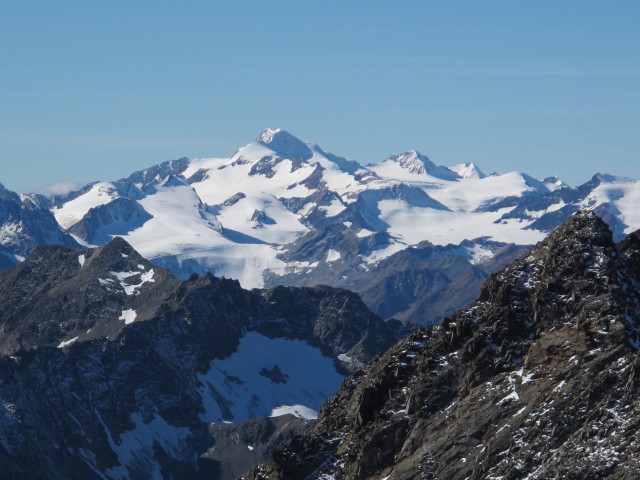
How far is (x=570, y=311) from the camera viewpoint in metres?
118

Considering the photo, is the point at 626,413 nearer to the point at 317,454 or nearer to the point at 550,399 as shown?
the point at 550,399

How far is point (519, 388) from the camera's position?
115m

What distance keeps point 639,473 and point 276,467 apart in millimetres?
41717

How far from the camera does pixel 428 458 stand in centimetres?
11619

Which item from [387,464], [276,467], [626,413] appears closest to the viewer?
[626,413]

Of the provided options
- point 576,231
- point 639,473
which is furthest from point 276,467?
point 639,473

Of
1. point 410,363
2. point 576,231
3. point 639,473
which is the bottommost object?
point 639,473

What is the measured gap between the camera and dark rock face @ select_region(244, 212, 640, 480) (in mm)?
106438

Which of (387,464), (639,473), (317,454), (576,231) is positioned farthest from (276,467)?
(639,473)

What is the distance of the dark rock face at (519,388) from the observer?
106438mm

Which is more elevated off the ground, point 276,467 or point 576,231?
point 576,231

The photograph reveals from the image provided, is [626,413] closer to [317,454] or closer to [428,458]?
[428,458]

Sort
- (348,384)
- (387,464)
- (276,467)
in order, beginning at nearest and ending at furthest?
1. (387,464)
2. (276,467)
3. (348,384)

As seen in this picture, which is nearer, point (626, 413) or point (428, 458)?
point (626, 413)
